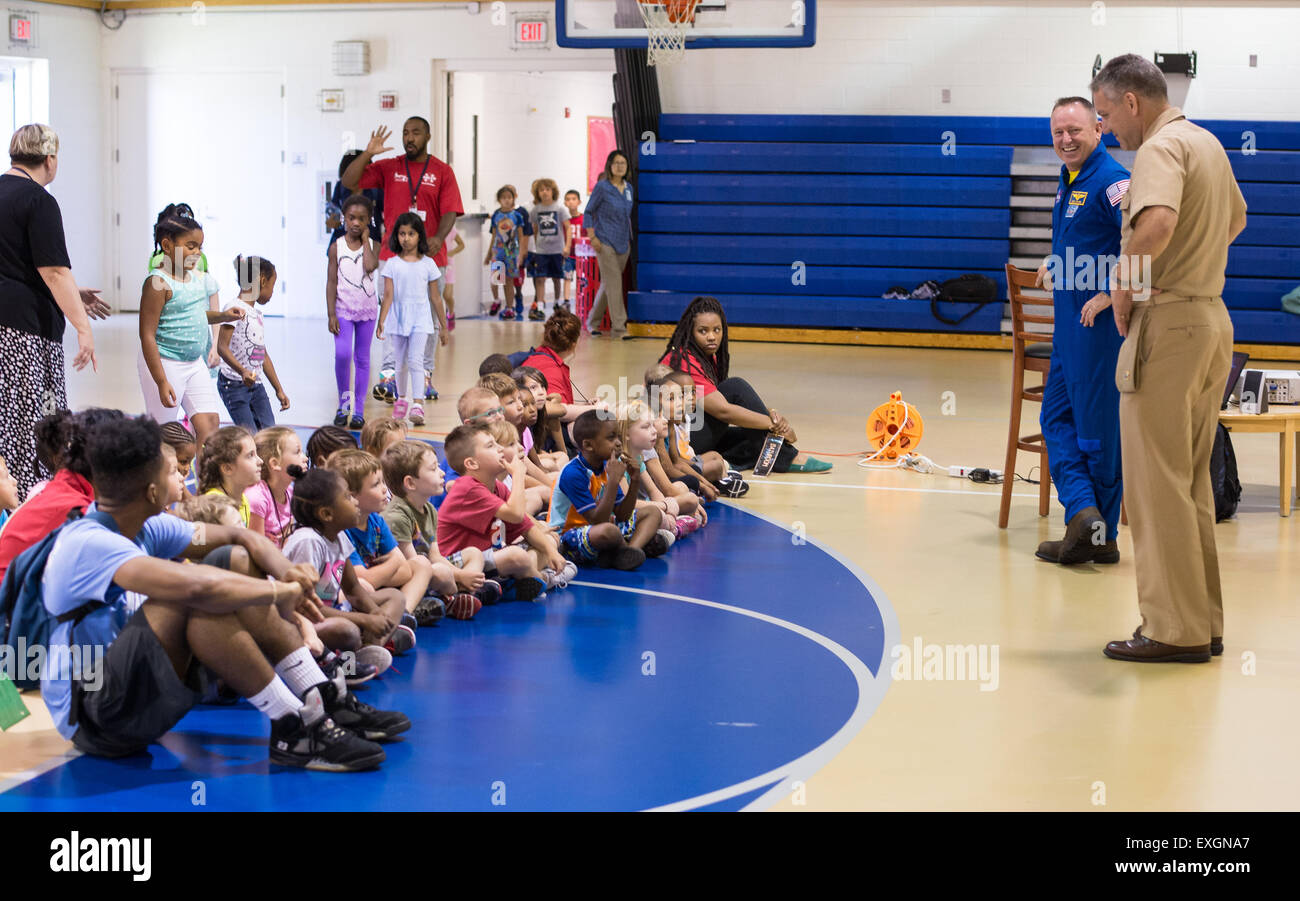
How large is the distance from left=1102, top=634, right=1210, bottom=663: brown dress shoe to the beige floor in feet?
0.13

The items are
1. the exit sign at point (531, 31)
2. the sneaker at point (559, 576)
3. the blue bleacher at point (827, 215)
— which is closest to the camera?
the sneaker at point (559, 576)

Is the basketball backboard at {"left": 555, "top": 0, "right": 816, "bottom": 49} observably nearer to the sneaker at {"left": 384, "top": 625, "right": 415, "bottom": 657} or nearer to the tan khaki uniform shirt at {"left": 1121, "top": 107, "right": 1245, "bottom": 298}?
the tan khaki uniform shirt at {"left": 1121, "top": 107, "right": 1245, "bottom": 298}

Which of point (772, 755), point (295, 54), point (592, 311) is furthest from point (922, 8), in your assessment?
point (772, 755)

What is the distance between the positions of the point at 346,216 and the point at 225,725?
18.3 feet

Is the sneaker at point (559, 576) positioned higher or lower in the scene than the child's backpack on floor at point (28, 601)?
lower

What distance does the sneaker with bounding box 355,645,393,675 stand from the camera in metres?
3.89

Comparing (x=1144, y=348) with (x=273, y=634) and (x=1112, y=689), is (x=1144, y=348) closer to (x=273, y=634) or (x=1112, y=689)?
(x=1112, y=689)

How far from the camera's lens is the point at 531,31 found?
14.6m

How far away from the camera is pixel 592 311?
14.9 meters

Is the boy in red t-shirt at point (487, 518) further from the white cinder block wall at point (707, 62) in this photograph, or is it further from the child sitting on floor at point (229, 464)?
the white cinder block wall at point (707, 62)

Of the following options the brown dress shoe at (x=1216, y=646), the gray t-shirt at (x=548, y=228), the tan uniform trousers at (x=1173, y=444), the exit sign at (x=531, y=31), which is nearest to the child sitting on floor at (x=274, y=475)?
the tan uniform trousers at (x=1173, y=444)

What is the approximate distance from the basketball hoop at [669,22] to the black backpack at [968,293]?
3.92 m

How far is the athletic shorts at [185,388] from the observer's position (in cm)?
571

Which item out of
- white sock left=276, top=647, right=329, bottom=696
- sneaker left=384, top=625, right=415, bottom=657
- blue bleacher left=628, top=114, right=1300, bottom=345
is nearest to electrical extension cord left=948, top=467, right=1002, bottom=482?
sneaker left=384, top=625, right=415, bottom=657
